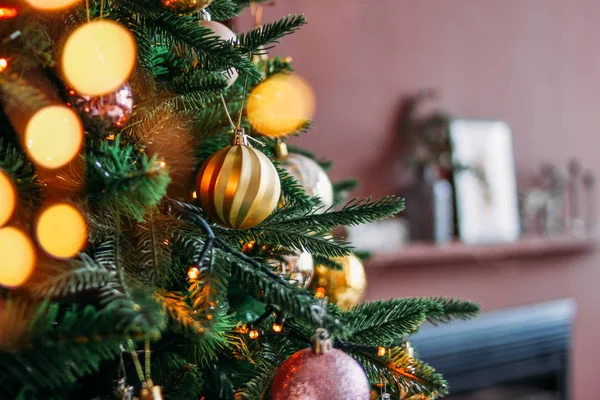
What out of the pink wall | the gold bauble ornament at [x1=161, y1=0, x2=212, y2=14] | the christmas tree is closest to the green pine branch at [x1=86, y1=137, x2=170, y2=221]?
the christmas tree

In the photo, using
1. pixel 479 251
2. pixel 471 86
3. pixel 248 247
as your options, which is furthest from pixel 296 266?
pixel 471 86

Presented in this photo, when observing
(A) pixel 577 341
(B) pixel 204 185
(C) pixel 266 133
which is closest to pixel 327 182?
(C) pixel 266 133

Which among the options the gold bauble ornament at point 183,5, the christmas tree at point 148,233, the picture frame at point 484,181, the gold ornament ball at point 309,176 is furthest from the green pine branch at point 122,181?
the picture frame at point 484,181

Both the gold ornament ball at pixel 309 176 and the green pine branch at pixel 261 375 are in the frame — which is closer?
the green pine branch at pixel 261 375

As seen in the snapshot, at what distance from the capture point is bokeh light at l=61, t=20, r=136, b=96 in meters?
0.36

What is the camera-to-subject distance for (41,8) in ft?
1.16

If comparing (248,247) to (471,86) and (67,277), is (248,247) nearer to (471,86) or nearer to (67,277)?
(67,277)

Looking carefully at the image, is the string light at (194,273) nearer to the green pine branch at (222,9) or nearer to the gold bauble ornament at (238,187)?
the gold bauble ornament at (238,187)

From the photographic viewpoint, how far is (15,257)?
331 millimetres

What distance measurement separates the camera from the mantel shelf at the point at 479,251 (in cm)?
162

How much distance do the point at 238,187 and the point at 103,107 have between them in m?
0.10

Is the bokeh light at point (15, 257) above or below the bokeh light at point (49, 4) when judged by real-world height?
below

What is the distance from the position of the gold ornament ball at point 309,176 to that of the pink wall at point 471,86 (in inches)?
37.8

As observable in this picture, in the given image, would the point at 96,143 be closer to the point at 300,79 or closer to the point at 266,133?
the point at 266,133
